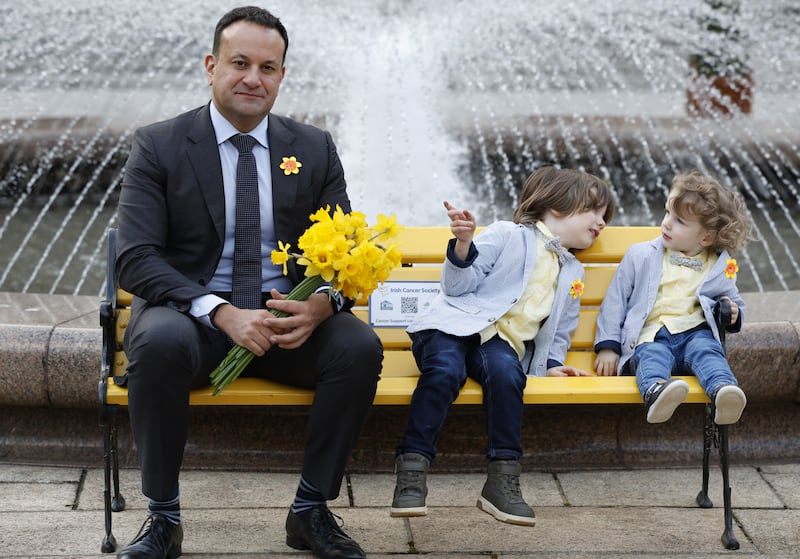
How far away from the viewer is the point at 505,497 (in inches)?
142

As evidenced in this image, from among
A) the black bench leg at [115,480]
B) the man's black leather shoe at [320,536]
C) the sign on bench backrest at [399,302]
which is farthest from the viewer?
the sign on bench backrest at [399,302]

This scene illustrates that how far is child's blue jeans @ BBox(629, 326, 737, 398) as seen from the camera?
3.76 metres

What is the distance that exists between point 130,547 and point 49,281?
3.61 metres

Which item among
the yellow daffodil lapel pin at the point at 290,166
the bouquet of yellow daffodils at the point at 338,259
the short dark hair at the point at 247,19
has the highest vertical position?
the short dark hair at the point at 247,19

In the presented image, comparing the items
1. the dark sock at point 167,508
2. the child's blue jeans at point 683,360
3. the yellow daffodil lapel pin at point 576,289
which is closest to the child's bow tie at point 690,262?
the child's blue jeans at point 683,360

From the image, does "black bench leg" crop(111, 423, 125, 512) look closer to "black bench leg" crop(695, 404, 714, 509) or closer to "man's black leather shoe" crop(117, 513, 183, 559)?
"man's black leather shoe" crop(117, 513, 183, 559)

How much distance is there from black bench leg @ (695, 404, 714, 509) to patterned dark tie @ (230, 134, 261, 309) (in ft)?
5.21

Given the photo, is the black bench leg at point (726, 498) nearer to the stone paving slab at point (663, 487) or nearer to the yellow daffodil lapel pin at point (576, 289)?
the stone paving slab at point (663, 487)

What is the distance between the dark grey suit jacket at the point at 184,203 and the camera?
3.63 meters

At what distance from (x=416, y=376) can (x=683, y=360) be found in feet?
3.10

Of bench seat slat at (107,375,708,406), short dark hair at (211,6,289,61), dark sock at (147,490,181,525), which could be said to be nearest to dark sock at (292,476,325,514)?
bench seat slat at (107,375,708,406)

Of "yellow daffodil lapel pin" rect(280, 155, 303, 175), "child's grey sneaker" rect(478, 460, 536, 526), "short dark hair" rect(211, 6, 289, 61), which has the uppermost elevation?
"short dark hair" rect(211, 6, 289, 61)

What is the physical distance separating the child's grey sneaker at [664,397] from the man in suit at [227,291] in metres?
0.88

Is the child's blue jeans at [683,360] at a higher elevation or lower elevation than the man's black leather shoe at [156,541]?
higher
